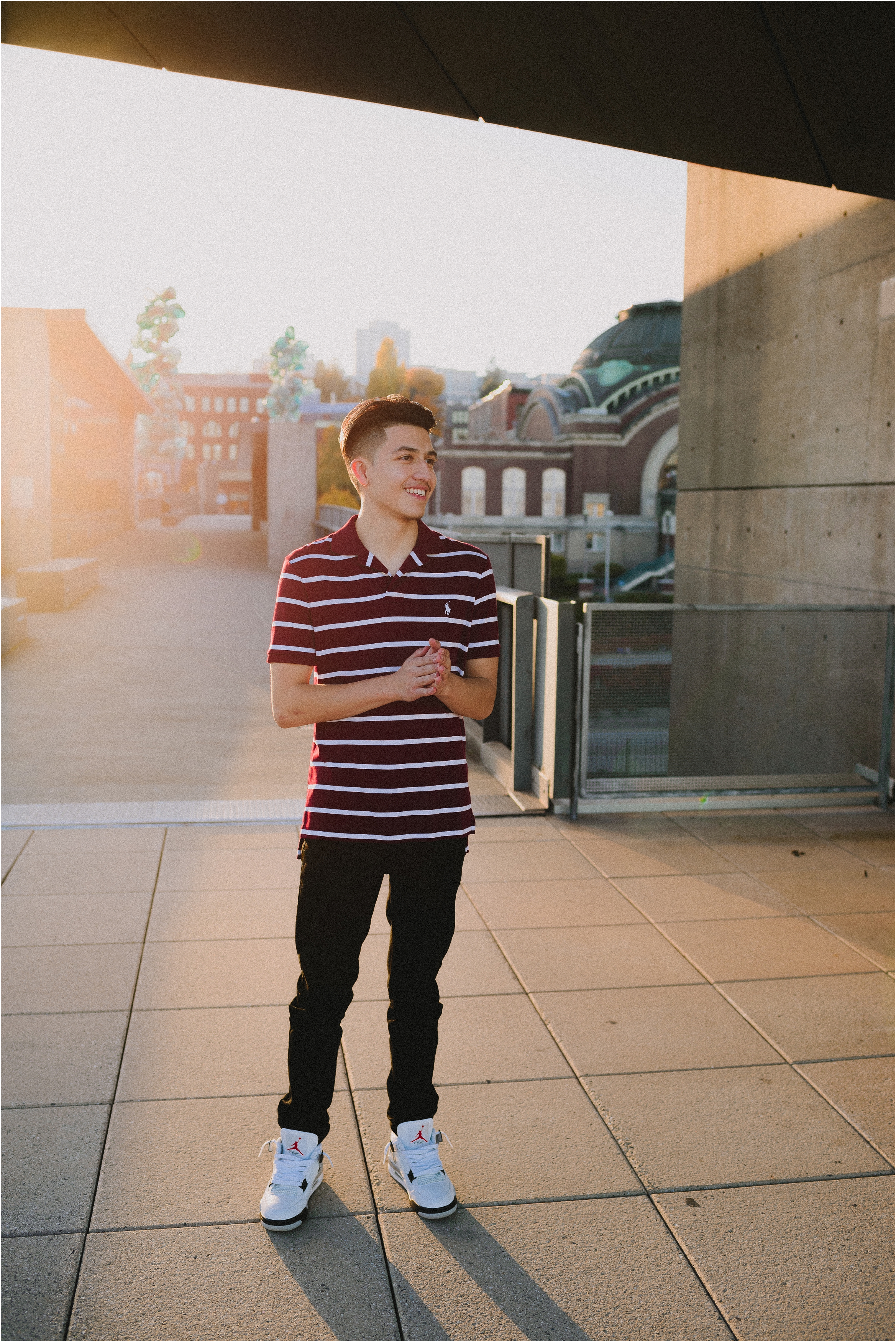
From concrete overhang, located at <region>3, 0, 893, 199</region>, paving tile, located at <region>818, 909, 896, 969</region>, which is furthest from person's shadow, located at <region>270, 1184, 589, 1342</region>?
concrete overhang, located at <region>3, 0, 893, 199</region>

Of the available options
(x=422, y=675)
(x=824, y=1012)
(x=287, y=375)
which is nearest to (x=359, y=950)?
(x=422, y=675)

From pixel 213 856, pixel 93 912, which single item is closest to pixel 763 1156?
pixel 93 912

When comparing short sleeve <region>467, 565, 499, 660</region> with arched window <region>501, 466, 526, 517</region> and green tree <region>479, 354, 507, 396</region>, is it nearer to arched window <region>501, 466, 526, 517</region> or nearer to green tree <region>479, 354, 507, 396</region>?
arched window <region>501, 466, 526, 517</region>

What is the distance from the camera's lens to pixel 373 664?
109 inches

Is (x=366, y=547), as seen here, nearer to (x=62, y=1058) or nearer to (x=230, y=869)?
(x=62, y=1058)

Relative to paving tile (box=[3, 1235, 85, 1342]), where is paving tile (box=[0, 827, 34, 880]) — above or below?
above

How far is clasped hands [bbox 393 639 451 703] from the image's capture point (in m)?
2.64

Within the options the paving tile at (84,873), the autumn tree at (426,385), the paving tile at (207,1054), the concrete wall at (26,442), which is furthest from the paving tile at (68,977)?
the autumn tree at (426,385)

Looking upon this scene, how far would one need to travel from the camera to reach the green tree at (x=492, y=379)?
139m

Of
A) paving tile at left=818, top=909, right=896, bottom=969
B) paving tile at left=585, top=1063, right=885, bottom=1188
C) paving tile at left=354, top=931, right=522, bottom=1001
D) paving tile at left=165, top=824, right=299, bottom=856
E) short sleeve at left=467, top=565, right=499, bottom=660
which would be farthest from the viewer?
paving tile at left=165, top=824, right=299, bottom=856

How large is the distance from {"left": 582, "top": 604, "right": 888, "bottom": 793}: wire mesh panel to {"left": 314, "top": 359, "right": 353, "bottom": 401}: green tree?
424ft

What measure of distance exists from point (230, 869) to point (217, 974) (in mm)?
1381

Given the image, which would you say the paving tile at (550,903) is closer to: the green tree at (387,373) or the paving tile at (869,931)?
the paving tile at (869,931)

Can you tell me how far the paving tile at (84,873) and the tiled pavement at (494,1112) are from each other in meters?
0.02
